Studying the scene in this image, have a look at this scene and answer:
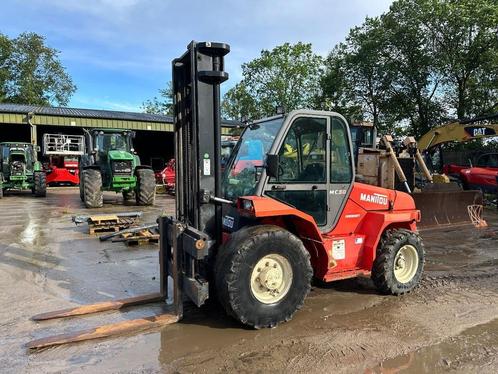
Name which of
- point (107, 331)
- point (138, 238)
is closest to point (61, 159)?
point (138, 238)

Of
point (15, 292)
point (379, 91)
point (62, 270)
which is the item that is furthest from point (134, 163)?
point (379, 91)

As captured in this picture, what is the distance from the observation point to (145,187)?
1548cm

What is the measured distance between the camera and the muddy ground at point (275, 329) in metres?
3.73

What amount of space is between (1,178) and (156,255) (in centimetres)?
1479

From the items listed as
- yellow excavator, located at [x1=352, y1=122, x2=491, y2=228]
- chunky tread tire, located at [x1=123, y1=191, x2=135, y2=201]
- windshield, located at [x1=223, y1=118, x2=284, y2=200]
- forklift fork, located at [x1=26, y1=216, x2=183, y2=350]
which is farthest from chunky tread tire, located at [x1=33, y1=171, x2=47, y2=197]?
windshield, located at [x1=223, y1=118, x2=284, y2=200]

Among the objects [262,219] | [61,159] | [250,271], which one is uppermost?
[61,159]

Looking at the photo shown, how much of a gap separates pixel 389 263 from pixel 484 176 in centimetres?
1197

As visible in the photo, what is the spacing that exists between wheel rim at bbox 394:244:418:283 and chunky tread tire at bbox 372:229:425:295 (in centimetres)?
6

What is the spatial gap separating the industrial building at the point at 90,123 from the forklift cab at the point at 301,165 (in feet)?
47.9

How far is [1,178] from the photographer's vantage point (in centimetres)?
1942

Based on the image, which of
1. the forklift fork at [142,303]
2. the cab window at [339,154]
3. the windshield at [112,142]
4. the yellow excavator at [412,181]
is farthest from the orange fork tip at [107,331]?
the windshield at [112,142]

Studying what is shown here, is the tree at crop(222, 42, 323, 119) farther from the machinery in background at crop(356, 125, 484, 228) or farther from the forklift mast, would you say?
the forklift mast

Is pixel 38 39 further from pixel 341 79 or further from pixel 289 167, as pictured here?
pixel 289 167

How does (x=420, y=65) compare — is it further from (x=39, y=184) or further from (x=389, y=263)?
(x=389, y=263)
